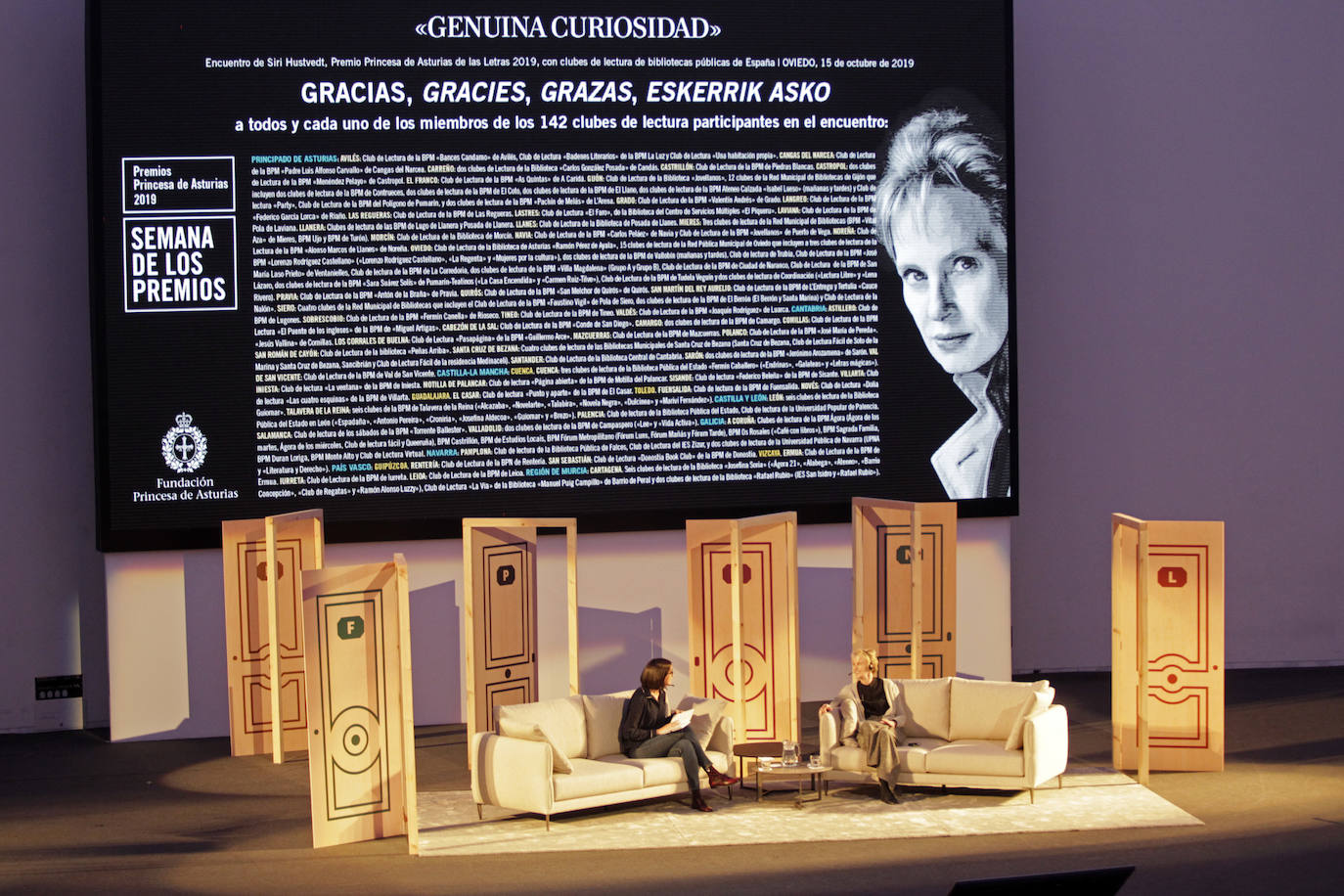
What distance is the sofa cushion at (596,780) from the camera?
25.6 ft

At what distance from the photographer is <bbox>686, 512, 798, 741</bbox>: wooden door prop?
31.7 ft

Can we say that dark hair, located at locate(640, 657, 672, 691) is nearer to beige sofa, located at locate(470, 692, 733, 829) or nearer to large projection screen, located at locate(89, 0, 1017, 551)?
beige sofa, located at locate(470, 692, 733, 829)

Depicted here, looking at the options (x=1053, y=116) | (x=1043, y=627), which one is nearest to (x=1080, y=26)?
(x=1053, y=116)

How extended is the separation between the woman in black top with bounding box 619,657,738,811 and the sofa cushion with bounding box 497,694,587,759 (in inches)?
10.1

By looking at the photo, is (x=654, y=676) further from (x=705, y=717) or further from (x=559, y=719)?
(x=559, y=719)

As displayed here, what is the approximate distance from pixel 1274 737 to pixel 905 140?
4797 millimetres

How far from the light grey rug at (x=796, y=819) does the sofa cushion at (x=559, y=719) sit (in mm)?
393

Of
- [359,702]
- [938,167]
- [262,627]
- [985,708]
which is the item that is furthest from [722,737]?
[938,167]

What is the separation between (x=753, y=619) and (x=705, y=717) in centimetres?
130

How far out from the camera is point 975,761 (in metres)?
8.16

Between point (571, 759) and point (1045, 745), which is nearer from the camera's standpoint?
point (1045, 745)

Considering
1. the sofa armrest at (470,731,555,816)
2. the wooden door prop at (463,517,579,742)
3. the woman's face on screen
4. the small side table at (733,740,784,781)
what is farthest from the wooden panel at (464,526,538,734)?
the woman's face on screen

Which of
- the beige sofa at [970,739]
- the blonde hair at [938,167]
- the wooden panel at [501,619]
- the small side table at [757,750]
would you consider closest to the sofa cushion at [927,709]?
the beige sofa at [970,739]

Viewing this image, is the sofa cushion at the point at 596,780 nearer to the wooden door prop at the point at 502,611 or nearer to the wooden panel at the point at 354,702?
the wooden panel at the point at 354,702
